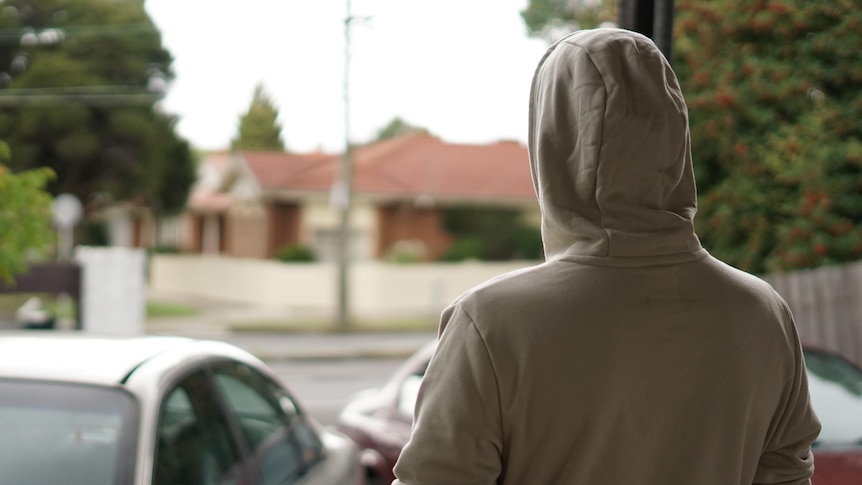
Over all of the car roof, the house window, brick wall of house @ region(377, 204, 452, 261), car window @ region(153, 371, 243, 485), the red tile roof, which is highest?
the car roof

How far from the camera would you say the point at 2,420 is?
2.74m

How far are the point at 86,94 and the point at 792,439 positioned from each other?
24.2 metres

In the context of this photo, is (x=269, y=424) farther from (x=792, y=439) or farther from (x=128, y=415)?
(x=792, y=439)

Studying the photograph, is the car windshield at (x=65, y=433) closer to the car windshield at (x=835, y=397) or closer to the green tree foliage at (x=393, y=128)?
the car windshield at (x=835, y=397)

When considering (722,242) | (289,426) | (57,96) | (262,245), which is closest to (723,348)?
(289,426)

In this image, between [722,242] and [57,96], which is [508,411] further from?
[57,96]

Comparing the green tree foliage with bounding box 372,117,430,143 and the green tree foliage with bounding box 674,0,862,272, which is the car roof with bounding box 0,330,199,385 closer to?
the green tree foliage with bounding box 674,0,862,272

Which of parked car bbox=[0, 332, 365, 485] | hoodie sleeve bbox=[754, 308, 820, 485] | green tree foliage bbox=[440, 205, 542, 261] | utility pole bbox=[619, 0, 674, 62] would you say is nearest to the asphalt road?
parked car bbox=[0, 332, 365, 485]

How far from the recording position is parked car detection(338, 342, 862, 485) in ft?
13.2

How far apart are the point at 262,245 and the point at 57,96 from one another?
27.9ft

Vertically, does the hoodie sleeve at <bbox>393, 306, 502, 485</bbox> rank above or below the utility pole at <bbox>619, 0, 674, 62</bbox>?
below

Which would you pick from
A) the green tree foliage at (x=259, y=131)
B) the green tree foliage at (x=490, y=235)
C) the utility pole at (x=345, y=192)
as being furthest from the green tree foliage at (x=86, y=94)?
the green tree foliage at (x=259, y=131)

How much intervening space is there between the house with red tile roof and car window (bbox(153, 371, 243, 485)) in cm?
2436

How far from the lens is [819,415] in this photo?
423 centimetres
